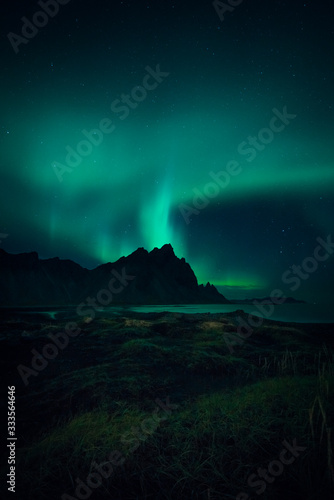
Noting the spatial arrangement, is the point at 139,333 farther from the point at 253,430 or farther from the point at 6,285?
the point at 6,285

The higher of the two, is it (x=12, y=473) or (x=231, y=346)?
(x=12, y=473)

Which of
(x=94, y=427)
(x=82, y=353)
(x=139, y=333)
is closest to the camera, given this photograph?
(x=94, y=427)

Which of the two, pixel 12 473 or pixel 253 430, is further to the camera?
pixel 253 430

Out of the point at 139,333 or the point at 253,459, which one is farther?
the point at 139,333

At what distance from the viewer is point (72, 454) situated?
360 centimetres

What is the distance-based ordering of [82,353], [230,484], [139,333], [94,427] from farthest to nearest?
[139,333], [82,353], [94,427], [230,484]

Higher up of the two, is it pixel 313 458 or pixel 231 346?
pixel 313 458

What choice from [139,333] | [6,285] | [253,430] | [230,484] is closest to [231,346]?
[139,333]

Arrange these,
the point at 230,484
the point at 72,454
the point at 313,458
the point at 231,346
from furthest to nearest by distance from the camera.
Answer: the point at 231,346 < the point at 72,454 < the point at 313,458 < the point at 230,484

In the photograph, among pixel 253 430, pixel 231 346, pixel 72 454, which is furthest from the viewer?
pixel 231 346

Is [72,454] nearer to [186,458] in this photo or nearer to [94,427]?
[94,427]

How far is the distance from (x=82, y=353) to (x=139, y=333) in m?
5.35

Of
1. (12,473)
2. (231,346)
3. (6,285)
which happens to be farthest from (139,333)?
(6,285)

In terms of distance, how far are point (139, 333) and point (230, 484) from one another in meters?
14.9
